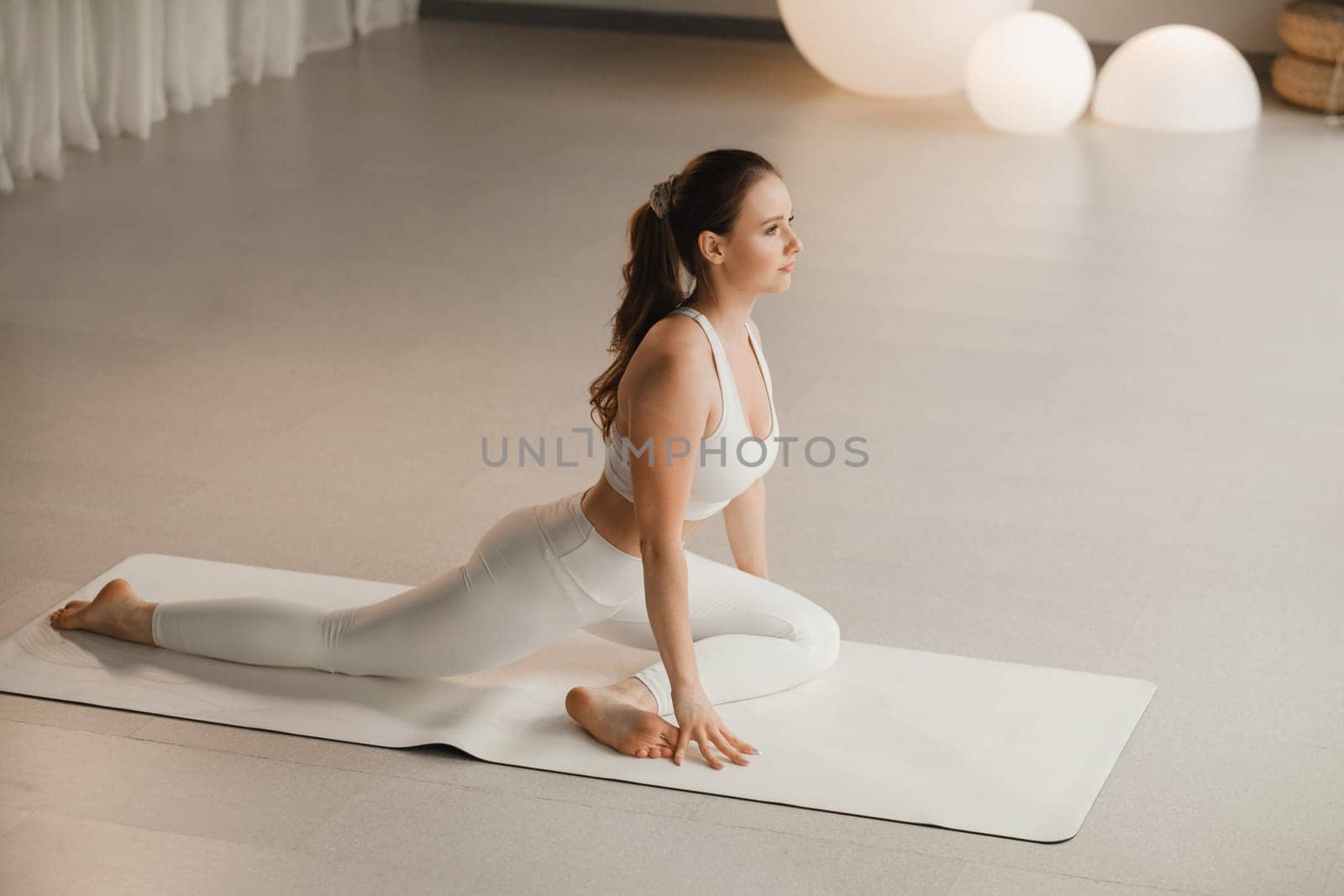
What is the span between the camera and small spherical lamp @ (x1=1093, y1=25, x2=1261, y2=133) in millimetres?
5852

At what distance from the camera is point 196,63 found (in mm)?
Answer: 5879

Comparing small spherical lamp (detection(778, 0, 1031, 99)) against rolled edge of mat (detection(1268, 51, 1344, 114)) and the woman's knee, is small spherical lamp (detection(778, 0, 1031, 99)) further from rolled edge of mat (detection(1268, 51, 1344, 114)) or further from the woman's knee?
the woman's knee

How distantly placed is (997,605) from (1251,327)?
67.6 inches

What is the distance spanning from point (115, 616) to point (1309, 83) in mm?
5136

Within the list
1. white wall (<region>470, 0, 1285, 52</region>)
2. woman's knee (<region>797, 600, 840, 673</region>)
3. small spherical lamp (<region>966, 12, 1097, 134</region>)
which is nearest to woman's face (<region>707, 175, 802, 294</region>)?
woman's knee (<region>797, 600, 840, 673</region>)

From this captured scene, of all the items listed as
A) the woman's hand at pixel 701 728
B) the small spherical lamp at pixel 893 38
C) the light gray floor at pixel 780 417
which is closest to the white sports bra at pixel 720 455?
the woman's hand at pixel 701 728

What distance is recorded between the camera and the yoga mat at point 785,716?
2.10 meters

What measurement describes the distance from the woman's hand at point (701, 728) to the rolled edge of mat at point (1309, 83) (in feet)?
16.0

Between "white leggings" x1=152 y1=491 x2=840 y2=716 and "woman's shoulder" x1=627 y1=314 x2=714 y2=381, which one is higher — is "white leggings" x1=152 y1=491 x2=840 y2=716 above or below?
below

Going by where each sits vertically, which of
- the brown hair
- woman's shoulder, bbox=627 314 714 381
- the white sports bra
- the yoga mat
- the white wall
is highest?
the brown hair

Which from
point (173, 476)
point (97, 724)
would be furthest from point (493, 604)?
point (173, 476)

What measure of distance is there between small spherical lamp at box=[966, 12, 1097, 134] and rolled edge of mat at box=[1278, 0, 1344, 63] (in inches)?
34.8

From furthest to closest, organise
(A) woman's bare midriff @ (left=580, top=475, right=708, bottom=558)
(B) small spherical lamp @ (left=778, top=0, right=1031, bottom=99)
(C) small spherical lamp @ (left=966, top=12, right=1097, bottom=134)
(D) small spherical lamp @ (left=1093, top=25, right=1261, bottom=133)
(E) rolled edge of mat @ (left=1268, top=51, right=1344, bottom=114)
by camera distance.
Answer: (E) rolled edge of mat @ (left=1268, top=51, right=1344, bottom=114) → (B) small spherical lamp @ (left=778, top=0, right=1031, bottom=99) → (D) small spherical lamp @ (left=1093, top=25, right=1261, bottom=133) → (C) small spherical lamp @ (left=966, top=12, right=1097, bottom=134) → (A) woman's bare midriff @ (left=580, top=475, right=708, bottom=558)

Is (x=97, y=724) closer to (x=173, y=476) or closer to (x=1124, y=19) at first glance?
(x=173, y=476)
